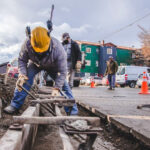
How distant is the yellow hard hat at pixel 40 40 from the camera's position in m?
2.83

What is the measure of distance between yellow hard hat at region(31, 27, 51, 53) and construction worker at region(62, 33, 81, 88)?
9.11 feet

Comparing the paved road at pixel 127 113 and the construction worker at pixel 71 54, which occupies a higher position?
the construction worker at pixel 71 54

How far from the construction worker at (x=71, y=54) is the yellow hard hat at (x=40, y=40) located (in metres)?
2.78

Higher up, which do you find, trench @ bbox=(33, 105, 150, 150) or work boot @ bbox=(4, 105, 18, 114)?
work boot @ bbox=(4, 105, 18, 114)

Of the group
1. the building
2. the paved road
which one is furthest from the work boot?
the building

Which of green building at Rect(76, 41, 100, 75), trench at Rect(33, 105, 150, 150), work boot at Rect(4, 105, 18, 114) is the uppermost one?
green building at Rect(76, 41, 100, 75)

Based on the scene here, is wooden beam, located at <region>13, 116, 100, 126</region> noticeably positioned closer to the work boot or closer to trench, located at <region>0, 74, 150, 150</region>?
trench, located at <region>0, 74, 150, 150</region>

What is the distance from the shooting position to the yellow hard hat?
2828 millimetres

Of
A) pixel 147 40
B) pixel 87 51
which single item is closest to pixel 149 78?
pixel 147 40

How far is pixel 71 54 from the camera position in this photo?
588cm

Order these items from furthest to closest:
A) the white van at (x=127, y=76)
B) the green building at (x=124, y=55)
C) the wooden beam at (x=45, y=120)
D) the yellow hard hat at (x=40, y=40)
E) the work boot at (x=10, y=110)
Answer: the green building at (x=124, y=55) < the white van at (x=127, y=76) < the work boot at (x=10, y=110) < the yellow hard hat at (x=40, y=40) < the wooden beam at (x=45, y=120)

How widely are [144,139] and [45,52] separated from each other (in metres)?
1.93

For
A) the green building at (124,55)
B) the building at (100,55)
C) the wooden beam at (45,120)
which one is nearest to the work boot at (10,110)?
the wooden beam at (45,120)

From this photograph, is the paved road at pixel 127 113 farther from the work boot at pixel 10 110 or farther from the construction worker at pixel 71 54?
the work boot at pixel 10 110
